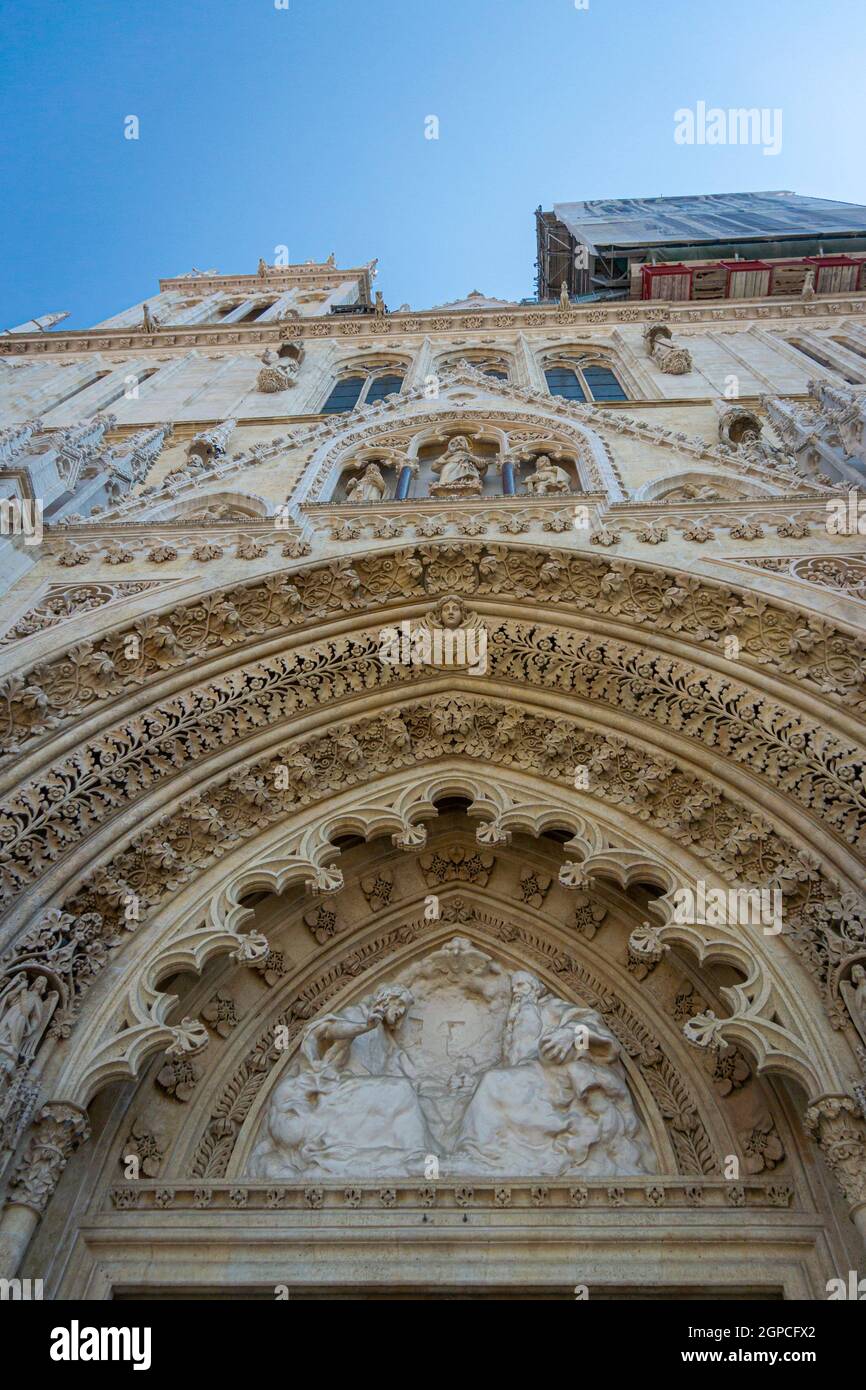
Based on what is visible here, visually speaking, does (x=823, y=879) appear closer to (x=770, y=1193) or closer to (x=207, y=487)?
(x=770, y=1193)

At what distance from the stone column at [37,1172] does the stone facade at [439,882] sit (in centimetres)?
2

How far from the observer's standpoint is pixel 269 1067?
24.2ft

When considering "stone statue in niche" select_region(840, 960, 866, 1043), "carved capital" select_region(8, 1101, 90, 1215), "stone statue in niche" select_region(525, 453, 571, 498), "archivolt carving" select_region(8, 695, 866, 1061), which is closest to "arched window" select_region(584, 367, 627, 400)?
"stone statue in niche" select_region(525, 453, 571, 498)

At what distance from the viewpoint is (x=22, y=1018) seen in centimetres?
568

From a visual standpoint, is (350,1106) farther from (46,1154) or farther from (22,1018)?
(22,1018)

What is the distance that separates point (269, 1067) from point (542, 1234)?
8.64 ft

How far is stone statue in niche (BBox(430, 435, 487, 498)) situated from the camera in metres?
11.2

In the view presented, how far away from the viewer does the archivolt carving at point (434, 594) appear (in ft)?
24.0

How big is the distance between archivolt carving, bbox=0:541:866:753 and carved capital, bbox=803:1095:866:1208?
3001mm

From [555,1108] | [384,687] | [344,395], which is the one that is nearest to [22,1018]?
[555,1108]

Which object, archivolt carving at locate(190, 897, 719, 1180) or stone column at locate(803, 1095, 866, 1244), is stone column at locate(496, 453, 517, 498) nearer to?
archivolt carving at locate(190, 897, 719, 1180)
